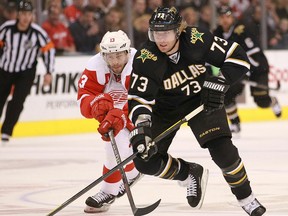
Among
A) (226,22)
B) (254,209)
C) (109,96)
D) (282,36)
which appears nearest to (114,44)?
(109,96)

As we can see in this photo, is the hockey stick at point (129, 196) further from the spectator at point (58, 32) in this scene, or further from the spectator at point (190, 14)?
the spectator at point (190, 14)

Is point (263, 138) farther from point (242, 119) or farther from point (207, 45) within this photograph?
point (207, 45)

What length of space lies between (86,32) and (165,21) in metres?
7.09

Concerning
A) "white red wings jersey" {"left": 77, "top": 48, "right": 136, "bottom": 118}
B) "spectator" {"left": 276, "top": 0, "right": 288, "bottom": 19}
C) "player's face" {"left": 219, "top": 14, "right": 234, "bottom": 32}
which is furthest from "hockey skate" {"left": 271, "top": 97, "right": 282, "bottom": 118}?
"white red wings jersey" {"left": 77, "top": 48, "right": 136, "bottom": 118}

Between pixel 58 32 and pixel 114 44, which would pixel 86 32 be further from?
pixel 114 44

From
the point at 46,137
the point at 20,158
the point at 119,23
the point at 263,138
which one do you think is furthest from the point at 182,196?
the point at 119,23

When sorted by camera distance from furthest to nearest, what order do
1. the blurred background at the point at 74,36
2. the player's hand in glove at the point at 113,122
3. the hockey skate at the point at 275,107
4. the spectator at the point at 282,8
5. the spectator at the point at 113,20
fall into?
the spectator at the point at 282,8 < the spectator at the point at 113,20 < the hockey skate at the point at 275,107 < the blurred background at the point at 74,36 < the player's hand in glove at the point at 113,122

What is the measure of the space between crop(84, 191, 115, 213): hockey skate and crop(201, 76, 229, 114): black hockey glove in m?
0.93

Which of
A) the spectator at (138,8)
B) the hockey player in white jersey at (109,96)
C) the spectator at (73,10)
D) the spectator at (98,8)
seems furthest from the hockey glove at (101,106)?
the spectator at (138,8)

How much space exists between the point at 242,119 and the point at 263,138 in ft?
8.07

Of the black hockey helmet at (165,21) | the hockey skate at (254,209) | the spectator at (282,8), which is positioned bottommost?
the spectator at (282,8)

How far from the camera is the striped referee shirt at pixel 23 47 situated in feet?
34.3

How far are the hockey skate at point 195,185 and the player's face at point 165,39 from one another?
0.93 m

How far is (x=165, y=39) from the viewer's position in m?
4.74
